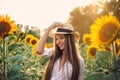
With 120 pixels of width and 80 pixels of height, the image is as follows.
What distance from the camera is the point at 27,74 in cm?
579

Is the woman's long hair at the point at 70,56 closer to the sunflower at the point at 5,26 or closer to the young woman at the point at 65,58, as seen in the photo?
the young woman at the point at 65,58

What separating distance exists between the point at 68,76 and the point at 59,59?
0.67ft

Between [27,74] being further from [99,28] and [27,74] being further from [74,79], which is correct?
[99,28]

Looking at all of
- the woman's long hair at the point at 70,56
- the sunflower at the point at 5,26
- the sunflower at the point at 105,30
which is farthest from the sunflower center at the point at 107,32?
the sunflower at the point at 5,26

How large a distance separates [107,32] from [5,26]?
201cm

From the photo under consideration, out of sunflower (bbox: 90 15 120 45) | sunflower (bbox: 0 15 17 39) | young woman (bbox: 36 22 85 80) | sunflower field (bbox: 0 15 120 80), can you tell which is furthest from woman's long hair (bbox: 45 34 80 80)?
sunflower (bbox: 0 15 17 39)

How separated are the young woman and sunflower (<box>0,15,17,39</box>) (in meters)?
0.91

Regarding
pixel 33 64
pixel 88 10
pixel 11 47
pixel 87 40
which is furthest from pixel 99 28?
pixel 88 10

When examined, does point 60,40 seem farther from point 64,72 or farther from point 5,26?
point 5,26

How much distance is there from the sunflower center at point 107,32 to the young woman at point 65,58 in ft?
2.48

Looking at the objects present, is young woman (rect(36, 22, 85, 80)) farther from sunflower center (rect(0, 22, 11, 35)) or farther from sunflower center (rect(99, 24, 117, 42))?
sunflower center (rect(0, 22, 11, 35))

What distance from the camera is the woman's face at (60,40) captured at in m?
3.98

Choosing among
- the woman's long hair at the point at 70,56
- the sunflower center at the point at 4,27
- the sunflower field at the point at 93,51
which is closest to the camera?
the sunflower field at the point at 93,51

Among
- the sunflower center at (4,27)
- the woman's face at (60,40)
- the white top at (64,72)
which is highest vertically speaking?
the sunflower center at (4,27)
